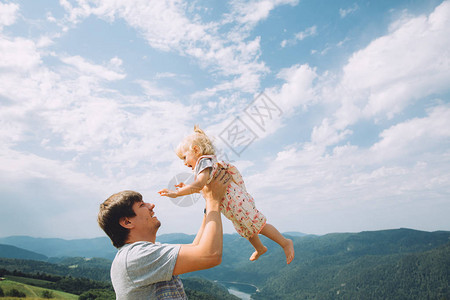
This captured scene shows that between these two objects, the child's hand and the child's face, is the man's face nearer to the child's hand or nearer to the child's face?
the child's hand

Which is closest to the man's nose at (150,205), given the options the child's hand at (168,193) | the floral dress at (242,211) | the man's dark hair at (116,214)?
the man's dark hair at (116,214)

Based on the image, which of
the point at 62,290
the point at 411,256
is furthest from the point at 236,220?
the point at 411,256

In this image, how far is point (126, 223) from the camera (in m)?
2.66

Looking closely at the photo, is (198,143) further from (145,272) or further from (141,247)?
(145,272)

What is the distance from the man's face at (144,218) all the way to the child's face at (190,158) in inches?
42.3

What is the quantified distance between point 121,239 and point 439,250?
229 metres

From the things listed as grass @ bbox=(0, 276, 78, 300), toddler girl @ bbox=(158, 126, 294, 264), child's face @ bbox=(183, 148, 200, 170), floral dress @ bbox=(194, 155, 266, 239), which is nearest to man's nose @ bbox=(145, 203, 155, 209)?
toddler girl @ bbox=(158, 126, 294, 264)

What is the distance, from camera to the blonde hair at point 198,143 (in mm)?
3812

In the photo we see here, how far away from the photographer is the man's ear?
8.67ft

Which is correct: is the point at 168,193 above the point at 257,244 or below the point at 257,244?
above

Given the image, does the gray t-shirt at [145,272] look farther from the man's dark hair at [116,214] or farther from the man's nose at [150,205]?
the man's nose at [150,205]

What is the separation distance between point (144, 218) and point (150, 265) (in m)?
0.51

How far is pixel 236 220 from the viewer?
13.1 ft

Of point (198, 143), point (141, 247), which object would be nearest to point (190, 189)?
point (198, 143)
